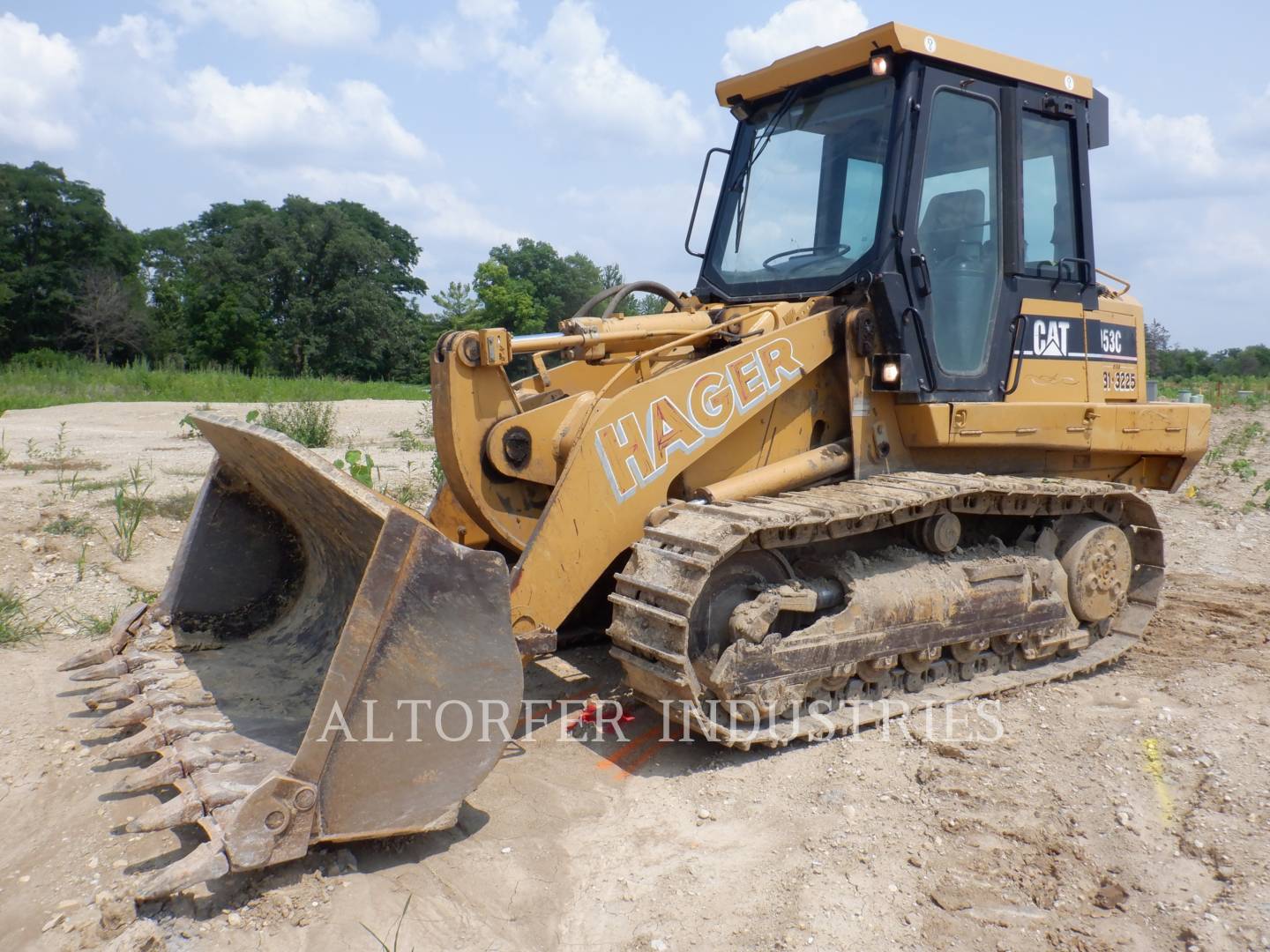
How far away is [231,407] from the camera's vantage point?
16.9 metres

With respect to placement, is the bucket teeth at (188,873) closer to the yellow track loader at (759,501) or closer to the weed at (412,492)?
the yellow track loader at (759,501)

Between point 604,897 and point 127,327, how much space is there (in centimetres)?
4205

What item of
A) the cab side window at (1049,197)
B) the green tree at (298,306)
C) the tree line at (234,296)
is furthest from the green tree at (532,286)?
the cab side window at (1049,197)

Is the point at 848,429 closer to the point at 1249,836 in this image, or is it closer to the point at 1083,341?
the point at 1083,341

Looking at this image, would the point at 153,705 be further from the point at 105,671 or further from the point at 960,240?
the point at 960,240

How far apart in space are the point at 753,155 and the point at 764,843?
3.61 meters

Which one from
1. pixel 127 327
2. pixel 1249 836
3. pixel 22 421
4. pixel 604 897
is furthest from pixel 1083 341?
pixel 127 327

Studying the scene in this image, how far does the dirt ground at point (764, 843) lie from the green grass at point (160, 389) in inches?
583

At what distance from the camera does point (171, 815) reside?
3006 millimetres

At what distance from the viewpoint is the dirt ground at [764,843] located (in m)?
2.93

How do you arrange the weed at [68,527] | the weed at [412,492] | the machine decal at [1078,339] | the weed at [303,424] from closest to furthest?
the machine decal at [1078,339] → the weed at [68,527] → the weed at [412,492] → the weed at [303,424]

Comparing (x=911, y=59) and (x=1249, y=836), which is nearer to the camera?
(x=1249, y=836)

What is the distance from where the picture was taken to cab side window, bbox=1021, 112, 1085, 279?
5.41 metres

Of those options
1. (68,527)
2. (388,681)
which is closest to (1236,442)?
(68,527)
